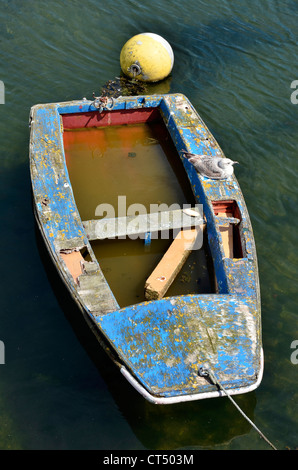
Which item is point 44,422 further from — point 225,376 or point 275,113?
point 275,113

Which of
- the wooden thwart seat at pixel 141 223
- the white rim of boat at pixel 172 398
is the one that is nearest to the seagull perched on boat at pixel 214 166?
the wooden thwart seat at pixel 141 223

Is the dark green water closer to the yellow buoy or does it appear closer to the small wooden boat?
the yellow buoy

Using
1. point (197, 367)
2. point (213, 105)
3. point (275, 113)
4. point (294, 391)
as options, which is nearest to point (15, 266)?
point (197, 367)

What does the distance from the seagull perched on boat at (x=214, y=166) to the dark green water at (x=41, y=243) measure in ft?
3.65

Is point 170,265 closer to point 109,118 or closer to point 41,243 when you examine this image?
point 41,243

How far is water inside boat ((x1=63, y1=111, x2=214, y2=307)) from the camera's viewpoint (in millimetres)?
6320

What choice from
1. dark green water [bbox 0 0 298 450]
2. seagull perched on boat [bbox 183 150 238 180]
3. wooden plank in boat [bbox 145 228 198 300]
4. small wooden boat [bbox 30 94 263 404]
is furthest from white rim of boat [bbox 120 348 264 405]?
seagull perched on boat [bbox 183 150 238 180]

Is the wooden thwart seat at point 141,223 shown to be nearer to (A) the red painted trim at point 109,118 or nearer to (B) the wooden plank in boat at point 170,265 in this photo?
(B) the wooden plank in boat at point 170,265

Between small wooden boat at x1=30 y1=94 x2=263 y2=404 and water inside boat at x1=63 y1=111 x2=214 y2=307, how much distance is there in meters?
0.13

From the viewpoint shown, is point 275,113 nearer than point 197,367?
No

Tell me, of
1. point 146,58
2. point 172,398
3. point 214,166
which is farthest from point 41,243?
point 146,58

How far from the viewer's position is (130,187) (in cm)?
741

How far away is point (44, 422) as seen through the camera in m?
5.21
